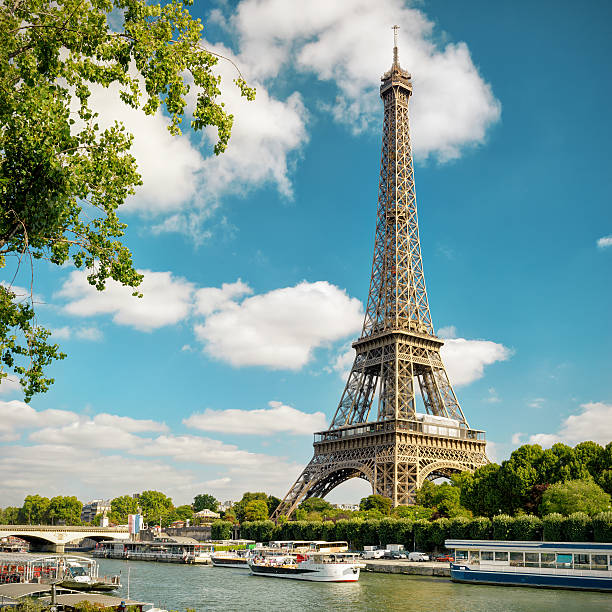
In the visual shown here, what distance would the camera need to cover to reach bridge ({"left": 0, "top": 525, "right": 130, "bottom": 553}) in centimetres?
9712

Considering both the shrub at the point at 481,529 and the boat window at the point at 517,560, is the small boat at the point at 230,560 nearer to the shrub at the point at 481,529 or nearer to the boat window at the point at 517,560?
the shrub at the point at 481,529

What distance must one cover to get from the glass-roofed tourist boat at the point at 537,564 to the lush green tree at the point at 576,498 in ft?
28.8

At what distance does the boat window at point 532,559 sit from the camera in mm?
48281

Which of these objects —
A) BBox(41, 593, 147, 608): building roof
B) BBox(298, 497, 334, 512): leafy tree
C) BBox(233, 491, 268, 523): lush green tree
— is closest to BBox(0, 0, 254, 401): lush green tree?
BBox(41, 593, 147, 608): building roof

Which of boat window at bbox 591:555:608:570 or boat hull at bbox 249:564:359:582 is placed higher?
boat window at bbox 591:555:608:570

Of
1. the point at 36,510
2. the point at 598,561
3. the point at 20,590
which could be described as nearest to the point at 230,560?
the point at 598,561

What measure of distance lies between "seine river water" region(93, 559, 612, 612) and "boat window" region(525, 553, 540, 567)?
2.60 metres

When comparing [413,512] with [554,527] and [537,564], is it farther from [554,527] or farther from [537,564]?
[537,564]

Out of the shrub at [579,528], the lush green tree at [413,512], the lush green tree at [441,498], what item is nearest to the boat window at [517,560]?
the shrub at [579,528]

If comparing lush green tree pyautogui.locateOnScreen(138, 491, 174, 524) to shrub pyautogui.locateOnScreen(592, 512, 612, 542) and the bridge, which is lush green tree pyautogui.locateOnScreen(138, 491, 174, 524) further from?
shrub pyautogui.locateOnScreen(592, 512, 612, 542)

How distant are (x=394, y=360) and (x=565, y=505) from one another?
3604 centimetres

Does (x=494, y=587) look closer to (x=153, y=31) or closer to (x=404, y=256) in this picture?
(x=153, y=31)

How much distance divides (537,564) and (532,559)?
25.8 inches

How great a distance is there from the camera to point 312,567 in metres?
58.2
